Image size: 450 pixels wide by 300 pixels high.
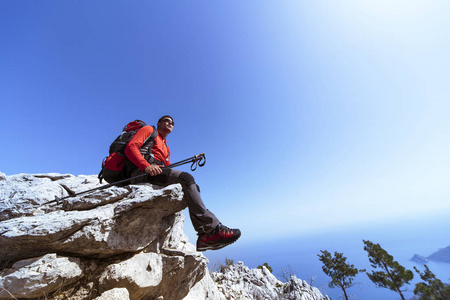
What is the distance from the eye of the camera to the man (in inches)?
175

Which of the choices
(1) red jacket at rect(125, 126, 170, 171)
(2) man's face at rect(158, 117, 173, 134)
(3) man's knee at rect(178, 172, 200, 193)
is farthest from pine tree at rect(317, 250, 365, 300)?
(2) man's face at rect(158, 117, 173, 134)

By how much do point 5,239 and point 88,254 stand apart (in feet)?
5.35

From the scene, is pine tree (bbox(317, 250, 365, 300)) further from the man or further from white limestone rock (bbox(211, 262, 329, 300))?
the man

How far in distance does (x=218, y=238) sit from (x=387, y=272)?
32010 millimetres

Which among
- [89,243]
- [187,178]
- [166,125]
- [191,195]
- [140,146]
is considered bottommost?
[89,243]

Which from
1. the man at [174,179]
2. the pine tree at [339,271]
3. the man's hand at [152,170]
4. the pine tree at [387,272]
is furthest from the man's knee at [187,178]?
the pine tree at [339,271]

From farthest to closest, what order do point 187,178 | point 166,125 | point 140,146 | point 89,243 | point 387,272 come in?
point 387,272 < point 166,125 < point 140,146 < point 187,178 < point 89,243

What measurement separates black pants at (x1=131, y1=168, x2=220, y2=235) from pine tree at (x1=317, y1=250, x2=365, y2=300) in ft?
116

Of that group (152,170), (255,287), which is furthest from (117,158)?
(255,287)

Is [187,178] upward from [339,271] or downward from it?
upward

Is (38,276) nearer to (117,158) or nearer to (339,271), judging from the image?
(117,158)

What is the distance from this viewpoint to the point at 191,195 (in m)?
4.88

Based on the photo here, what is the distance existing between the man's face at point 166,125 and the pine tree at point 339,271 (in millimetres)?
36671

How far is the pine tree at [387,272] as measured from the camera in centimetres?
2094
